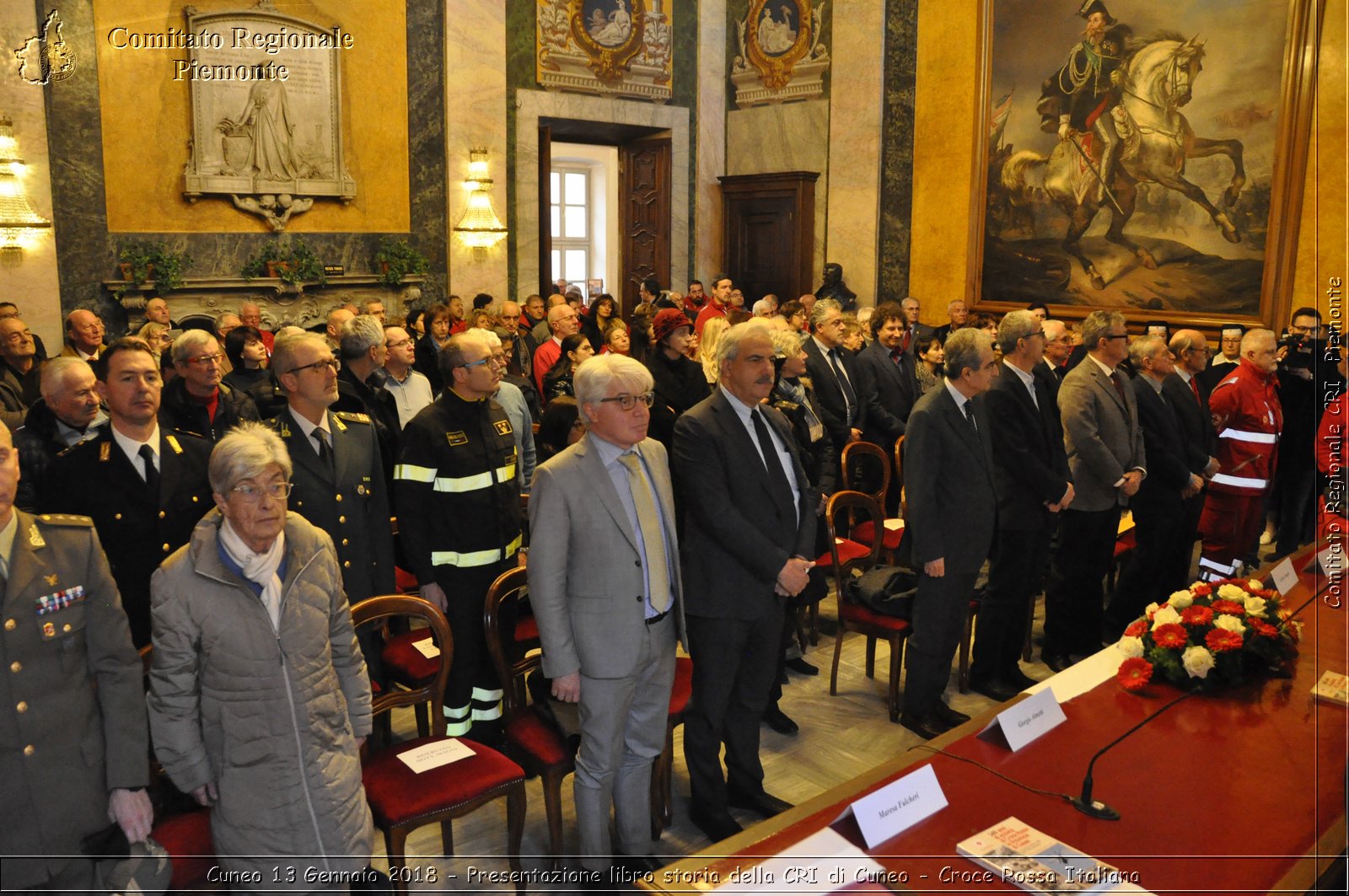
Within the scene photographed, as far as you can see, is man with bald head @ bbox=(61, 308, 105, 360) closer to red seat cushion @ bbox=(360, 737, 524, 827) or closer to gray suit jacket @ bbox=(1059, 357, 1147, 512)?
red seat cushion @ bbox=(360, 737, 524, 827)

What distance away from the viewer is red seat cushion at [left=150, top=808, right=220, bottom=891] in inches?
106

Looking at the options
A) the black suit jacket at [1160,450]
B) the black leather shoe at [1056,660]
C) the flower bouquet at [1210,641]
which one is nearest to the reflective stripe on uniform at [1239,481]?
the black suit jacket at [1160,450]

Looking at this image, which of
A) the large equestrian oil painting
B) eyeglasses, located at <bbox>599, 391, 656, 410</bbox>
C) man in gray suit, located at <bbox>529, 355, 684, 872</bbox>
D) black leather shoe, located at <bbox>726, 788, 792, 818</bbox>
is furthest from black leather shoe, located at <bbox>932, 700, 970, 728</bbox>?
the large equestrian oil painting

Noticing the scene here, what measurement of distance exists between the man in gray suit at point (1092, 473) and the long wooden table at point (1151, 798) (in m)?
2.15

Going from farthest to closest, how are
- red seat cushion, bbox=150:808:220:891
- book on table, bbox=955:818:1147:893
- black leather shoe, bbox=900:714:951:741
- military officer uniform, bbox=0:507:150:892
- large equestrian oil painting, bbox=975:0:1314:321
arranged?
1. large equestrian oil painting, bbox=975:0:1314:321
2. black leather shoe, bbox=900:714:951:741
3. red seat cushion, bbox=150:808:220:891
4. military officer uniform, bbox=0:507:150:892
5. book on table, bbox=955:818:1147:893

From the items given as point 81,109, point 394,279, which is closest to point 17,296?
point 81,109

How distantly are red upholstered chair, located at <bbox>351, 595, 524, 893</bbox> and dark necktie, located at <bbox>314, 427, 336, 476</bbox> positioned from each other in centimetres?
67

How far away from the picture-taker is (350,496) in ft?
12.4

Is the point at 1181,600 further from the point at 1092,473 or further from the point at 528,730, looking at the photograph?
the point at 528,730

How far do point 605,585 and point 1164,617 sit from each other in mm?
1921

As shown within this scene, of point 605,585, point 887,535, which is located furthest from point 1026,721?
point 887,535

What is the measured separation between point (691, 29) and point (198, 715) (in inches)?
503

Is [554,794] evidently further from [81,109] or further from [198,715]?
[81,109]

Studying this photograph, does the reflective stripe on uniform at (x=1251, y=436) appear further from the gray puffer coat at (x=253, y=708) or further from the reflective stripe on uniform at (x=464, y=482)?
the gray puffer coat at (x=253, y=708)
